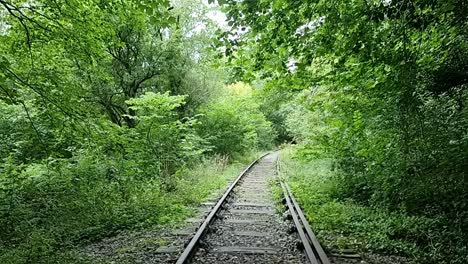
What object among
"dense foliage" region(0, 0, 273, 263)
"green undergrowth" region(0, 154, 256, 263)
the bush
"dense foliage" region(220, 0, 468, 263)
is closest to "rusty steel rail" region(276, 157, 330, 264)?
"dense foliage" region(220, 0, 468, 263)

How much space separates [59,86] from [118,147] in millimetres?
1880

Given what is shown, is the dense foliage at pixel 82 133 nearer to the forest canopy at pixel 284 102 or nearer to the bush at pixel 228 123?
the forest canopy at pixel 284 102

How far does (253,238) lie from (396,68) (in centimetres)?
373

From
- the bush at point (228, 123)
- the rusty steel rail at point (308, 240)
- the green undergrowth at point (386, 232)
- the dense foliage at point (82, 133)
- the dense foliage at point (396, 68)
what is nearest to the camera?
the rusty steel rail at point (308, 240)

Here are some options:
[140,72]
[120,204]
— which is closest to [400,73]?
[120,204]

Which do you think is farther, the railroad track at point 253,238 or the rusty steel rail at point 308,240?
the railroad track at point 253,238

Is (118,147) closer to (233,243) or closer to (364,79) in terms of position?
(233,243)

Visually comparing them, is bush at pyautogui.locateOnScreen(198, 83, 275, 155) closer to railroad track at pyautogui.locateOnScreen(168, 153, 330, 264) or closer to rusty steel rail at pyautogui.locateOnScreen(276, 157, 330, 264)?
railroad track at pyautogui.locateOnScreen(168, 153, 330, 264)

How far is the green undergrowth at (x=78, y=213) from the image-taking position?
610 cm

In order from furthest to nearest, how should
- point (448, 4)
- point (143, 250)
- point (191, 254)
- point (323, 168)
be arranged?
point (323, 168) < point (143, 250) < point (191, 254) < point (448, 4)

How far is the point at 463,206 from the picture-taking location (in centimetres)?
579

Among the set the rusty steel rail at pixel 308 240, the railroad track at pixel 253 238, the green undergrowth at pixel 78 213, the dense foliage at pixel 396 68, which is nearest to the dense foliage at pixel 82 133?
the green undergrowth at pixel 78 213

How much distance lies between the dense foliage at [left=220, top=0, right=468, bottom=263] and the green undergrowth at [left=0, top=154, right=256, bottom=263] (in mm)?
3972

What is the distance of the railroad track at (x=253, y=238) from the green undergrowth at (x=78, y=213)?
1151 millimetres
